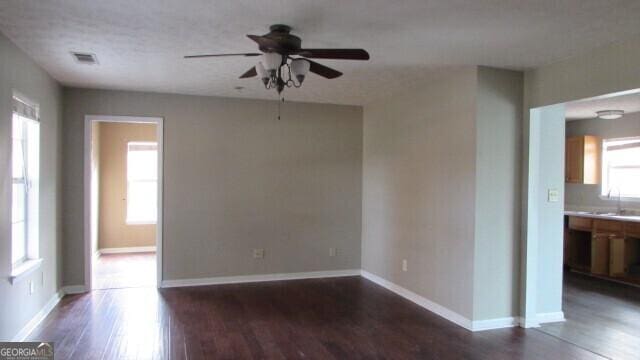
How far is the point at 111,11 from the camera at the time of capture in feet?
8.89

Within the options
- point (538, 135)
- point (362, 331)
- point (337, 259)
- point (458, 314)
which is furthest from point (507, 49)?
point (337, 259)

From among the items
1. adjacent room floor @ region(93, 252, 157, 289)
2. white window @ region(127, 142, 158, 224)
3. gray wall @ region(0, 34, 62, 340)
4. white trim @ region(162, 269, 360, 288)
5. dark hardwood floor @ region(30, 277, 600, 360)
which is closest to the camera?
gray wall @ region(0, 34, 62, 340)

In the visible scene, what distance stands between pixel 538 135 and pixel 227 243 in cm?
380

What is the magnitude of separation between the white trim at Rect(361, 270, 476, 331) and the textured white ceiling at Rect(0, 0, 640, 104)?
2.34 meters

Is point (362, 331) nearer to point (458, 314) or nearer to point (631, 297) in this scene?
point (458, 314)

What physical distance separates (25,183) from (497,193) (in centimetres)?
433

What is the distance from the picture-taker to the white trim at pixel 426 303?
4020 millimetres

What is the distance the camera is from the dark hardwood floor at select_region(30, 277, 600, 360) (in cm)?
338

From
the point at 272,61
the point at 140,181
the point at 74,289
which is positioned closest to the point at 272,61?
the point at 272,61

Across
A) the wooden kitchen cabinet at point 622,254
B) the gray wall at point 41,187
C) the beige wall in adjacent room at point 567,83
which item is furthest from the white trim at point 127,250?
the wooden kitchen cabinet at point 622,254

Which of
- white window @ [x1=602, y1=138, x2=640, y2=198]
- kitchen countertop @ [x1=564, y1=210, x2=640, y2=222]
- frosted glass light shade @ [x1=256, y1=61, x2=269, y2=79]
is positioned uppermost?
frosted glass light shade @ [x1=256, y1=61, x2=269, y2=79]

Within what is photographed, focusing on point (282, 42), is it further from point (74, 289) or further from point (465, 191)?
point (74, 289)

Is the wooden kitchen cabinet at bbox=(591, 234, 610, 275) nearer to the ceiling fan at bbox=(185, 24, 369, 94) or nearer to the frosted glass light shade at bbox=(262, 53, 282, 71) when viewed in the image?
the ceiling fan at bbox=(185, 24, 369, 94)

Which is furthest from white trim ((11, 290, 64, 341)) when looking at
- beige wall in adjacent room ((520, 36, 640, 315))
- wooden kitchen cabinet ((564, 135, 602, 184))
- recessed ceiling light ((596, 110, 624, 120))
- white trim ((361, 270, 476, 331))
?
wooden kitchen cabinet ((564, 135, 602, 184))
